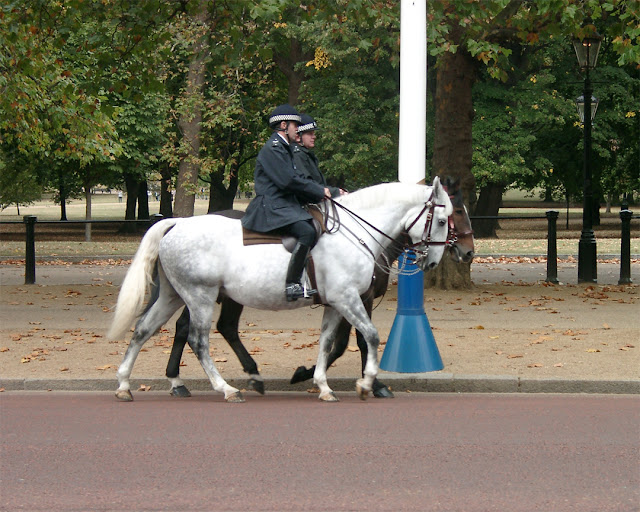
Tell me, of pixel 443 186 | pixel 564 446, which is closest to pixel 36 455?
pixel 564 446

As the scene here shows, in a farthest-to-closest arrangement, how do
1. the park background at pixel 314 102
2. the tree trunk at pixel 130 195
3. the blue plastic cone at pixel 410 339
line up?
the tree trunk at pixel 130 195 < the park background at pixel 314 102 < the blue plastic cone at pixel 410 339

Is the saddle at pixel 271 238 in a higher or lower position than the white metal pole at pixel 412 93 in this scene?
lower

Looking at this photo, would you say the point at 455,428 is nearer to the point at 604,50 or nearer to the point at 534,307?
the point at 534,307

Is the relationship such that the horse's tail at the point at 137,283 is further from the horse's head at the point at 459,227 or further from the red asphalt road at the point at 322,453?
the horse's head at the point at 459,227

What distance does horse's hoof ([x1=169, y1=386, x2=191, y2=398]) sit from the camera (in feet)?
31.1

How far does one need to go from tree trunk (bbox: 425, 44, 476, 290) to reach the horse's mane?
28.9 feet

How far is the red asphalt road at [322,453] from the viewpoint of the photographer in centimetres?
589

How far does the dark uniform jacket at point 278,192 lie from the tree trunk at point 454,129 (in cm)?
932

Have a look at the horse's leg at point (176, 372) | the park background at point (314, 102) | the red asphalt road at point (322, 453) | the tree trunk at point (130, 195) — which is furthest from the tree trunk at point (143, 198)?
the red asphalt road at point (322, 453)

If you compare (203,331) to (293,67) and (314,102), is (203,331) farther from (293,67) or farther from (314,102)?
(293,67)

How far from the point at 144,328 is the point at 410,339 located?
2.55 meters

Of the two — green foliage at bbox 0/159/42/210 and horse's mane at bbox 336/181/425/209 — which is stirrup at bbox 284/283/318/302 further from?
green foliage at bbox 0/159/42/210

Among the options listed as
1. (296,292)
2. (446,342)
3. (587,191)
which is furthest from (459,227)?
(587,191)

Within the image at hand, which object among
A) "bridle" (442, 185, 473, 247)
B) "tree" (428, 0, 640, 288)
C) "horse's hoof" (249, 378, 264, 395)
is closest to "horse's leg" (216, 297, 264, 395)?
"horse's hoof" (249, 378, 264, 395)
